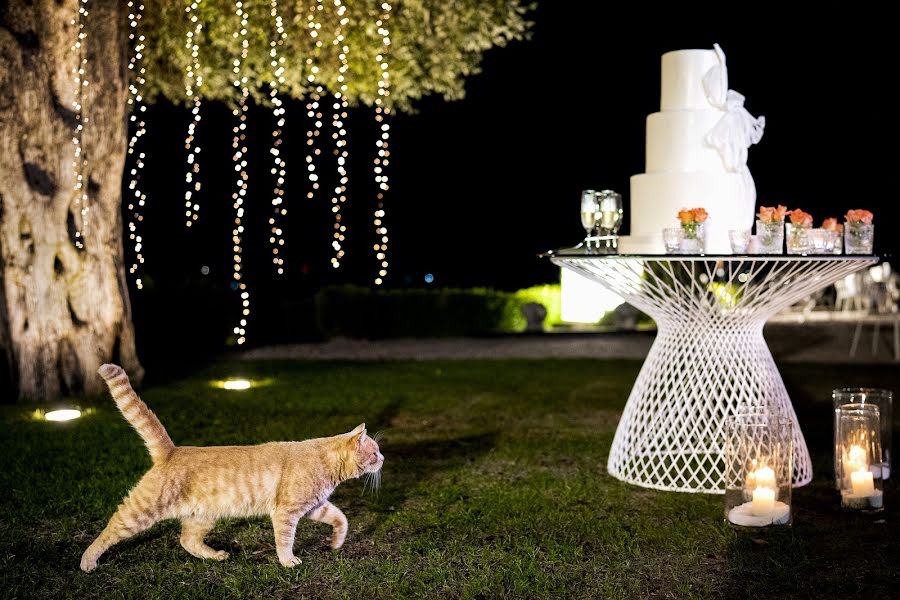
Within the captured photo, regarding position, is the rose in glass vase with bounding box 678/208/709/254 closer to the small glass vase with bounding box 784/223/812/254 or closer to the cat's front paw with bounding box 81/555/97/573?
the small glass vase with bounding box 784/223/812/254

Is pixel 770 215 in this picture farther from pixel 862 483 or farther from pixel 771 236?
pixel 862 483

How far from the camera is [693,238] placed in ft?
18.2

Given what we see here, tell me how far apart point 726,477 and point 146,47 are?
29.9 ft

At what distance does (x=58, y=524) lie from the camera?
513 centimetres

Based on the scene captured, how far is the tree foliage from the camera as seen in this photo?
11.3 meters

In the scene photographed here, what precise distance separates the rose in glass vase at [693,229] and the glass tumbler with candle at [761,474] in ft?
3.22

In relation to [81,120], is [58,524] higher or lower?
lower

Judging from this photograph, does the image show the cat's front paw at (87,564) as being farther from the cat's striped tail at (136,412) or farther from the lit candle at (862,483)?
the lit candle at (862,483)

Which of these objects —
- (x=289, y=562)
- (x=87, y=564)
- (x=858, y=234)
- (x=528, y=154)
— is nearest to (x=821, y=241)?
(x=858, y=234)

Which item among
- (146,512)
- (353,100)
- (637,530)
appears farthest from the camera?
(353,100)

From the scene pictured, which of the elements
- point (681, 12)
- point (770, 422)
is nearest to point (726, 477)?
point (770, 422)

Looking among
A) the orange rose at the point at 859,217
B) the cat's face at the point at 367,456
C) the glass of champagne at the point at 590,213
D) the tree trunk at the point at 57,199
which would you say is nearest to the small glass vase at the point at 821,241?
the orange rose at the point at 859,217

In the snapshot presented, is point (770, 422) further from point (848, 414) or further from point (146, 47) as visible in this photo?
point (146, 47)

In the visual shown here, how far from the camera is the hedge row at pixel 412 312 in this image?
51.3 feet
